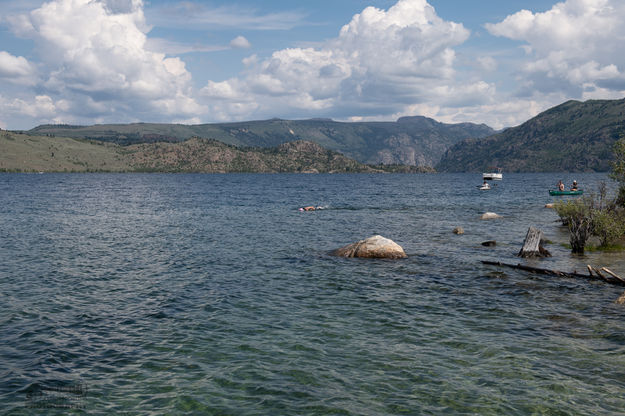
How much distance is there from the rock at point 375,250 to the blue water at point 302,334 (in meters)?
A: 1.12

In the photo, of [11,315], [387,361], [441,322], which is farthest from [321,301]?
[11,315]

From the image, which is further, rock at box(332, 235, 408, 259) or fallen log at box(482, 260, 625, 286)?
rock at box(332, 235, 408, 259)

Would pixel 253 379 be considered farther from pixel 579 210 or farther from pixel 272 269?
pixel 579 210

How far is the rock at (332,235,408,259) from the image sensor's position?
2898 centimetres

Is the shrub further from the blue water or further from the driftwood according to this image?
the driftwood

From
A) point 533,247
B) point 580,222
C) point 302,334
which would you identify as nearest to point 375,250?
point 533,247

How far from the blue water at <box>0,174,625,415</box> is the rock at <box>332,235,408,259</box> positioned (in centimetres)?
112

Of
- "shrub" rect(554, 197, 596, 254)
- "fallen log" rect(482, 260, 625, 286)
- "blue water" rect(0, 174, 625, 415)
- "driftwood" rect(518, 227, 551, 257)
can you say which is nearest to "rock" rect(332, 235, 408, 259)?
"blue water" rect(0, 174, 625, 415)

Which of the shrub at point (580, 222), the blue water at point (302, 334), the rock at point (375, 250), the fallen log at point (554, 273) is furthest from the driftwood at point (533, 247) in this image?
the rock at point (375, 250)

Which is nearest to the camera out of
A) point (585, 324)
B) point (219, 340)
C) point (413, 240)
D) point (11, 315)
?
point (219, 340)

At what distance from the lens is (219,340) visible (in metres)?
14.7

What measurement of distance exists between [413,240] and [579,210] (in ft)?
41.4

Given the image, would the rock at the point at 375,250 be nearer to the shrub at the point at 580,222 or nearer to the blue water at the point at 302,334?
the blue water at the point at 302,334

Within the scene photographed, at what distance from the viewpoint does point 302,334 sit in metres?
15.3
